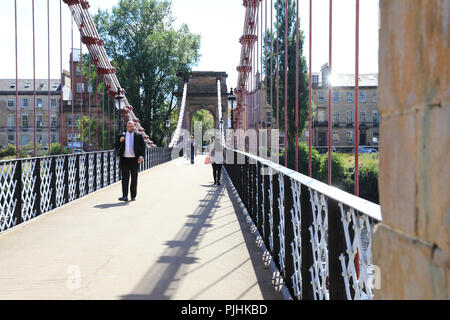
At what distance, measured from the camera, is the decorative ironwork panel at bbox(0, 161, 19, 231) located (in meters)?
6.25

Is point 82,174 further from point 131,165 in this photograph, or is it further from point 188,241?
point 188,241

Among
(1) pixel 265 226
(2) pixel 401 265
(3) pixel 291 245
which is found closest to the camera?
(2) pixel 401 265

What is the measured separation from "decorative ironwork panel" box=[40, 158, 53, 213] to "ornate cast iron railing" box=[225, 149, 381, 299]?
13.1ft

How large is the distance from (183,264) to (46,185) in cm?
410

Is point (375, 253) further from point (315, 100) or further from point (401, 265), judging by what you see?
point (315, 100)

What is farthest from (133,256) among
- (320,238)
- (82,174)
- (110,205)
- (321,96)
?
(321,96)

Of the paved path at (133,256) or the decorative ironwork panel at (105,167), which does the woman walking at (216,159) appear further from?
the paved path at (133,256)

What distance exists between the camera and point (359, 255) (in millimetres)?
2047

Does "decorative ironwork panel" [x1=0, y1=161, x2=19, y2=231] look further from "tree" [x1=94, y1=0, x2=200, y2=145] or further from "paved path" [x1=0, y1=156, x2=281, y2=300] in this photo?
"tree" [x1=94, y1=0, x2=200, y2=145]

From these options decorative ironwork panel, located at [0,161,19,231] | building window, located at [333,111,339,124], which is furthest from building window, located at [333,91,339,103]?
decorative ironwork panel, located at [0,161,19,231]

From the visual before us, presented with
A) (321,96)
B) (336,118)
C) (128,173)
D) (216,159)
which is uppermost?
(321,96)
